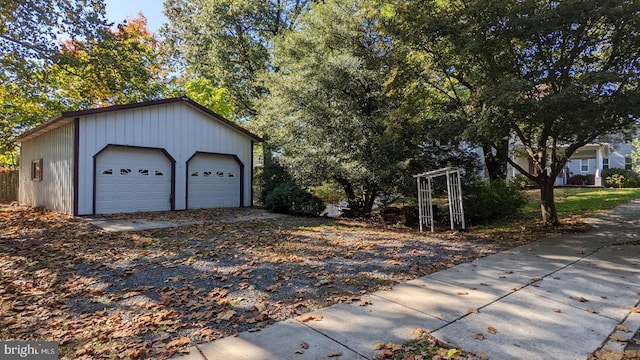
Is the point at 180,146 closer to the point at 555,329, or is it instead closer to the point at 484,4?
the point at 484,4

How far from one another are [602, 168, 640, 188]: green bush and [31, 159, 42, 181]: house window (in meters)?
29.5

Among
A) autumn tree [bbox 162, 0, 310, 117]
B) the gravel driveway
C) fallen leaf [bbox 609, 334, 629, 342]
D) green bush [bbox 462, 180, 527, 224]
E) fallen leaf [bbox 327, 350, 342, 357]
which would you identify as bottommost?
fallen leaf [bbox 609, 334, 629, 342]

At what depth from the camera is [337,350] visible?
9.20 feet

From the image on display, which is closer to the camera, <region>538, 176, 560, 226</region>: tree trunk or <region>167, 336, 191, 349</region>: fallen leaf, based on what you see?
<region>167, 336, 191, 349</region>: fallen leaf

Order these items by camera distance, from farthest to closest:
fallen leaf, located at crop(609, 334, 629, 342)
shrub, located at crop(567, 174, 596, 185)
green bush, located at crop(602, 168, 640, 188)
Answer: shrub, located at crop(567, 174, 596, 185) < green bush, located at crop(602, 168, 640, 188) < fallen leaf, located at crop(609, 334, 629, 342)

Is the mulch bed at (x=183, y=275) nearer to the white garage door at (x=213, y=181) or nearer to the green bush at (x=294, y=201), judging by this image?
the green bush at (x=294, y=201)

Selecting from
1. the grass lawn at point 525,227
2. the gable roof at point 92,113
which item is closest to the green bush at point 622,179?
the grass lawn at point 525,227

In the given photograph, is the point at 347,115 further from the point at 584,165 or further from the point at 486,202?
the point at 584,165

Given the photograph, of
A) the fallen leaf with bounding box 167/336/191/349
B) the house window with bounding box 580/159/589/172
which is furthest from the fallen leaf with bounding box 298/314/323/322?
the house window with bounding box 580/159/589/172

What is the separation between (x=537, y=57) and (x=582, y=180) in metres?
22.5

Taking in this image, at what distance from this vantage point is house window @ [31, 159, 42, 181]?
12.8 metres

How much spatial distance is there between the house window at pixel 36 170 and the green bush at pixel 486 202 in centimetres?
1500

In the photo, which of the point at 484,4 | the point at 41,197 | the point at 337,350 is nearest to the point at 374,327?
the point at 337,350

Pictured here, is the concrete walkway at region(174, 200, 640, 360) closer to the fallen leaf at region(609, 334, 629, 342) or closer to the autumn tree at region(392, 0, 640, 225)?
the fallen leaf at region(609, 334, 629, 342)
